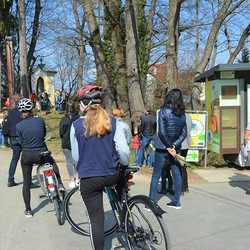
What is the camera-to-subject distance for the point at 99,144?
3363 millimetres

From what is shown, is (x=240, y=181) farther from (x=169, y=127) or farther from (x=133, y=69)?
(x=133, y=69)

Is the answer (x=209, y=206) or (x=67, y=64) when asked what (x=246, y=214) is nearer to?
(x=209, y=206)

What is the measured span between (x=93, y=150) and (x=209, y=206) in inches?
128

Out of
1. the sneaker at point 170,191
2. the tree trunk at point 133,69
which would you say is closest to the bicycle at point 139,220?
the sneaker at point 170,191

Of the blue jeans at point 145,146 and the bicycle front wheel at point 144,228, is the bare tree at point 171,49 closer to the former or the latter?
the blue jeans at point 145,146

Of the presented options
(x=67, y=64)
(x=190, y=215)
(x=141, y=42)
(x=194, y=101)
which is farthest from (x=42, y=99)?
(x=190, y=215)

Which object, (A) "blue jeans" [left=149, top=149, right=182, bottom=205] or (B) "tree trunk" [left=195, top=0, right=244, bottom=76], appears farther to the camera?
(B) "tree trunk" [left=195, top=0, right=244, bottom=76]

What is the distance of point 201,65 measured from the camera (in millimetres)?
13844

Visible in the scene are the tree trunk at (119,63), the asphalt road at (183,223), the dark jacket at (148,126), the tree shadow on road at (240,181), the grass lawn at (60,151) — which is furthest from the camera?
the tree trunk at (119,63)

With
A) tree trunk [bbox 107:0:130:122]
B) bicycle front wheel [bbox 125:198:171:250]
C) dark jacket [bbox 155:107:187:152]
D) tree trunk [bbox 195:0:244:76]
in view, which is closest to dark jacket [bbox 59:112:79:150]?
dark jacket [bbox 155:107:187:152]

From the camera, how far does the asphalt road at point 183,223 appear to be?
441 centimetres

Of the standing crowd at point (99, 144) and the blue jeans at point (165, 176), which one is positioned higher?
the standing crowd at point (99, 144)

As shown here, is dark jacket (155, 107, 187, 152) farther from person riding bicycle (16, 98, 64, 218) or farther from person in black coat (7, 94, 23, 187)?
person in black coat (7, 94, 23, 187)

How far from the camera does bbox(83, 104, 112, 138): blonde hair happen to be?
131 inches
